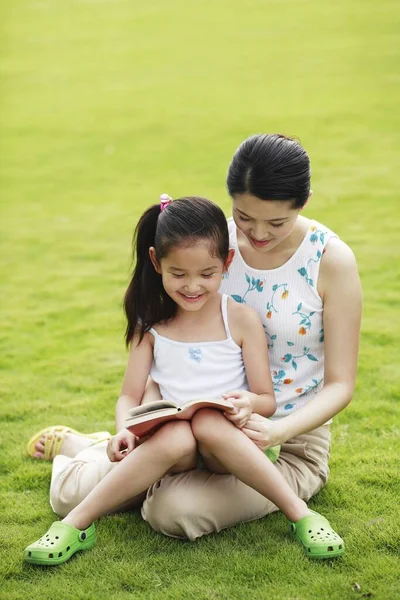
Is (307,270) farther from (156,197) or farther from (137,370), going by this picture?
(156,197)

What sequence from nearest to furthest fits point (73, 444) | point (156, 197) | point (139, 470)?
point (139, 470), point (73, 444), point (156, 197)

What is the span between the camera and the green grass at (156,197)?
3.41m

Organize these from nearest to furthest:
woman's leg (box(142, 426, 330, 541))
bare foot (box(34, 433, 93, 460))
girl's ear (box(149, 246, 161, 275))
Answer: woman's leg (box(142, 426, 330, 541)) → girl's ear (box(149, 246, 161, 275)) → bare foot (box(34, 433, 93, 460))

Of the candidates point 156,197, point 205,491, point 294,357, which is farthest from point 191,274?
point 156,197

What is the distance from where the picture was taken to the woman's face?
3436 millimetres

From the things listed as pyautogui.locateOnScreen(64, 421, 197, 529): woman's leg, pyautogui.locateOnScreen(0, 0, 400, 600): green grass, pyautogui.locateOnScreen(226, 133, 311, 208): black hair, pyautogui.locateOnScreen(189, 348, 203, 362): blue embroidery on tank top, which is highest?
pyautogui.locateOnScreen(226, 133, 311, 208): black hair

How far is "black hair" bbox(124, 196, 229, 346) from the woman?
0.11 metres

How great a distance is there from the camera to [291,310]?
374 cm

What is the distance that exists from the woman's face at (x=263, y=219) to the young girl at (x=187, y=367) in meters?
0.11

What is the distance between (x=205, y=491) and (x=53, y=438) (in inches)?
44.6

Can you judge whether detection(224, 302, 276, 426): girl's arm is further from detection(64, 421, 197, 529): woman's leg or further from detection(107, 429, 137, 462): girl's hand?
detection(107, 429, 137, 462): girl's hand

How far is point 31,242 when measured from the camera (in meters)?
9.07

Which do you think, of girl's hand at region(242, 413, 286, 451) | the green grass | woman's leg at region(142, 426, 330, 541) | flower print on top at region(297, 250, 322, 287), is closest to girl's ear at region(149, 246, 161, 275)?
flower print on top at region(297, 250, 322, 287)

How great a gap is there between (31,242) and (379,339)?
164 inches
